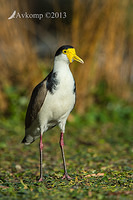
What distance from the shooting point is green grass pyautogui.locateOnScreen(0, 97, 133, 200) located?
370 centimetres

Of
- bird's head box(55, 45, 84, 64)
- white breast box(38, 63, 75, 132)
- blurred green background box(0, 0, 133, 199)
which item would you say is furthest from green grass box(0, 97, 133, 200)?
bird's head box(55, 45, 84, 64)

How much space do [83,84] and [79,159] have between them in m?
2.76

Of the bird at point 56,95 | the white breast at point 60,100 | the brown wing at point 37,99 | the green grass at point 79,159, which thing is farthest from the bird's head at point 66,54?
the green grass at point 79,159

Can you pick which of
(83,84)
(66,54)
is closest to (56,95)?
(66,54)

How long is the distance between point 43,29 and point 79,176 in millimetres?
8078

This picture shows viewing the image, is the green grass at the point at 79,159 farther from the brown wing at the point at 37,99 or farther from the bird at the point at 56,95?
the brown wing at the point at 37,99

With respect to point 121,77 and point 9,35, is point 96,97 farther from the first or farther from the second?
point 9,35

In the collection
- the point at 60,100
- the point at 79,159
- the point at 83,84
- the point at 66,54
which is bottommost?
the point at 79,159

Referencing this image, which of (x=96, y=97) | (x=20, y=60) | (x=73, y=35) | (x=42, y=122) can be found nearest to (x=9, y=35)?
(x=20, y=60)

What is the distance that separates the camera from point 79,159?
591 cm

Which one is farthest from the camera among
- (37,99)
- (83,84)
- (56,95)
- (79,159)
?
(83,84)

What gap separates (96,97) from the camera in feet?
29.5

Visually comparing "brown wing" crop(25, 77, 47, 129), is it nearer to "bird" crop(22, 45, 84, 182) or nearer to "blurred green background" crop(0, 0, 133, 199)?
"bird" crop(22, 45, 84, 182)

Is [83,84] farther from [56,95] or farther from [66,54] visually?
[56,95]
